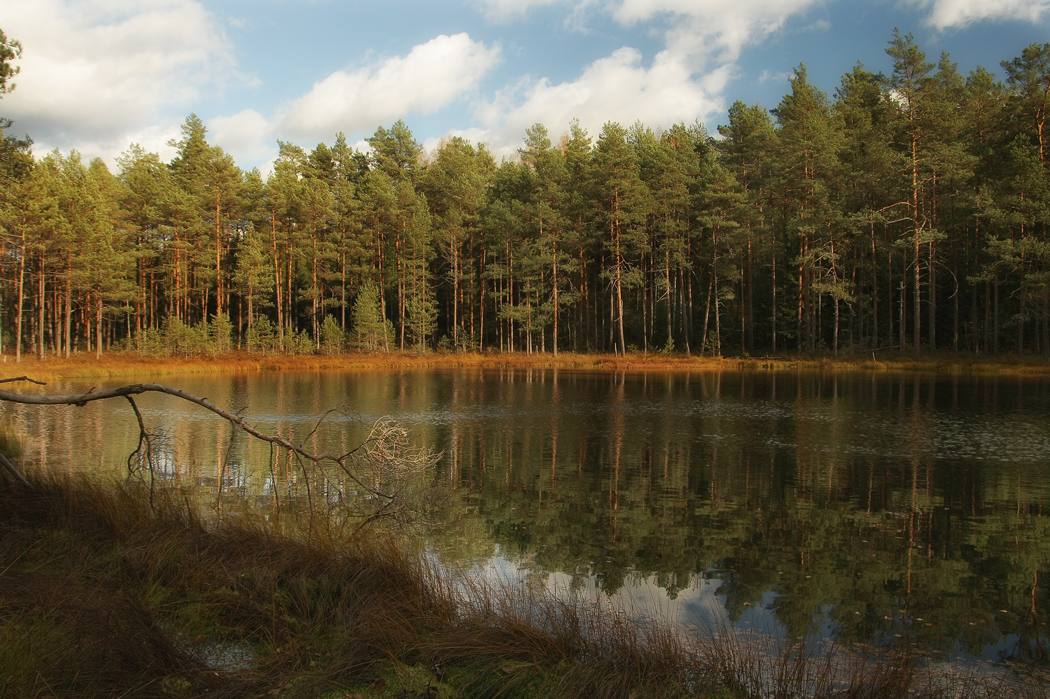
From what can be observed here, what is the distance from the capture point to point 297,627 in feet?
16.3

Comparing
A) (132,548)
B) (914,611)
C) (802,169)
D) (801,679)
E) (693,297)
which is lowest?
(914,611)

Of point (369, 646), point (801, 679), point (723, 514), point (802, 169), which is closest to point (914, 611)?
point (801, 679)

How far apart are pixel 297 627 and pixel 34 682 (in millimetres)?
1712

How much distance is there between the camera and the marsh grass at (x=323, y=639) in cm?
401

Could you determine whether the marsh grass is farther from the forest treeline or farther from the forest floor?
the forest treeline

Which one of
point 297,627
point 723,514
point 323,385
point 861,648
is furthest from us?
point 323,385

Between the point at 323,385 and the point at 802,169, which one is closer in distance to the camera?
the point at 323,385

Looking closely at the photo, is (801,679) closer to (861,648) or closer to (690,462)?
(861,648)

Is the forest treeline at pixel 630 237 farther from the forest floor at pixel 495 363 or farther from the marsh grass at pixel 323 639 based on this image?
the marsh grass at pixel 323 639

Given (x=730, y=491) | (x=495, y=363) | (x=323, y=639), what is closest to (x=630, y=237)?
(x=495, y=363)

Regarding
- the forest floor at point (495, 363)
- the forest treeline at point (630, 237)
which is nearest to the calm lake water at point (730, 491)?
the forest floor at point (495, 363)

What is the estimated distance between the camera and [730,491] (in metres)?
11.9

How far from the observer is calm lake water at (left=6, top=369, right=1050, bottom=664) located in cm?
693

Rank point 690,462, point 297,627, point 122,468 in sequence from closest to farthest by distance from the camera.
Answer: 1. point 297,627
2. point 122,468
3. point 690,462
